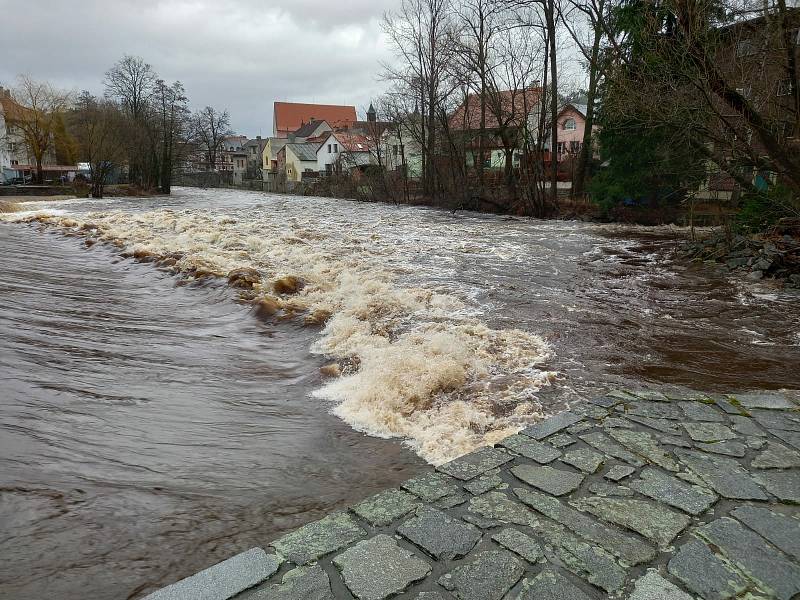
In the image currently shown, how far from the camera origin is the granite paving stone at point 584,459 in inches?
121

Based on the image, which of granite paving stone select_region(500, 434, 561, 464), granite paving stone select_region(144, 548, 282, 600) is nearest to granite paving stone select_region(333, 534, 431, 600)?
granite paving stone select_region(144, 548, 282, 600)

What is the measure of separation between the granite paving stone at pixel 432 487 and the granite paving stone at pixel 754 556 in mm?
1186

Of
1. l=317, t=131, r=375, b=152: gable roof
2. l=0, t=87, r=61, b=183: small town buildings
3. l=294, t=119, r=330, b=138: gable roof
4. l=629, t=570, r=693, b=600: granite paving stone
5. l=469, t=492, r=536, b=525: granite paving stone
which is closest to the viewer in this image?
l=629, t=570, r=693, b=600: granite paving stone

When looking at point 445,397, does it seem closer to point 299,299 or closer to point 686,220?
point 299,299

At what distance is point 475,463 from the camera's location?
3.19m

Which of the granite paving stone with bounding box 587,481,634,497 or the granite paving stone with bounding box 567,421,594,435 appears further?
the granite paving stone with bounding box 567,421,594,435

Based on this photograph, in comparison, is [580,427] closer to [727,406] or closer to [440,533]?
[727,406]

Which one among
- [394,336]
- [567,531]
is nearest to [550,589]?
[567,531]

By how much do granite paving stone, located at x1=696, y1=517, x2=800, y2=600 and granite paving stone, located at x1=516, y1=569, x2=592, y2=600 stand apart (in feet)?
2.40

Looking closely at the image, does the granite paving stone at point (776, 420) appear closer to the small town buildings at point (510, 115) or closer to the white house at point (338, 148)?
the small town buildings at point (510, 115)

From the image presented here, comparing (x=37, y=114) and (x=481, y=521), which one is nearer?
(x=481, y=521)

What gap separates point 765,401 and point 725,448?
1171 millimetres

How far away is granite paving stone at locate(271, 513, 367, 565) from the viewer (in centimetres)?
237

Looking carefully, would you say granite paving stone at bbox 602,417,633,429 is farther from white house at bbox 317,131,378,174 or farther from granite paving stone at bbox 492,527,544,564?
white house at bbox 317,131,378,174
